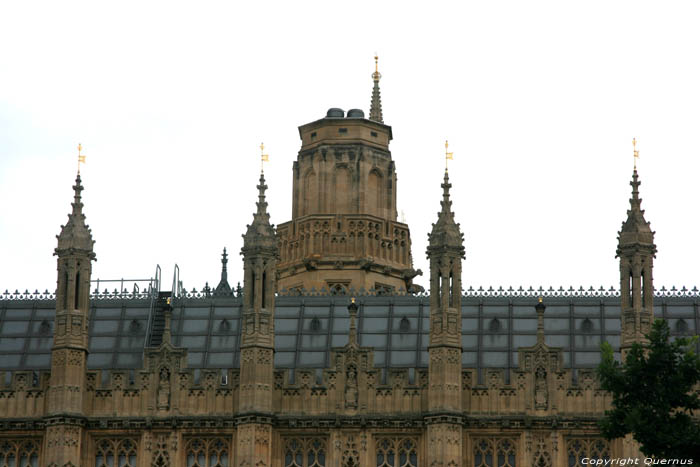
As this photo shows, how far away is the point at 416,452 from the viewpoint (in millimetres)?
64250

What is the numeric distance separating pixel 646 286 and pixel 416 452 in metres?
8.98

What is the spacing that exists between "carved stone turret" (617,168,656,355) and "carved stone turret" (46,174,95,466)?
17103mm

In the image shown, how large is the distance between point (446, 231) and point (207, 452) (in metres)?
10.4

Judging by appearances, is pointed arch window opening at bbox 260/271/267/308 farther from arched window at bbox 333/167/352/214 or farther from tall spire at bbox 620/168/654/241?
arched window at bbox 333/167/352/214

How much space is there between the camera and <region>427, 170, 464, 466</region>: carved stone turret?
63438 millimetres

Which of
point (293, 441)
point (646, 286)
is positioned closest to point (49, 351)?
point (293, 441)

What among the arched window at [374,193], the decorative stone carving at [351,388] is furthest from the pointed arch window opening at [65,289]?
the arched window at [374,193]

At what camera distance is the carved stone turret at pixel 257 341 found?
63.7 m

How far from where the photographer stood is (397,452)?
6431 cm

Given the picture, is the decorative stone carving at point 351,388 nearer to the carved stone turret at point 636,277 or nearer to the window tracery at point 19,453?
the carved stone turret at point 636,277

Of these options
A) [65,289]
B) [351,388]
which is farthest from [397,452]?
[65,289]

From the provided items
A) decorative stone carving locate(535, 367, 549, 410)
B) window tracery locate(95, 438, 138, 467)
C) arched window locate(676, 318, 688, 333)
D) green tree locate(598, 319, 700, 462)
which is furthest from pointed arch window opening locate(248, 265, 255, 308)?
arched window locate(676, 318, 688, 333)

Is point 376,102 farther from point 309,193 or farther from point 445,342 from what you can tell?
point 445,342

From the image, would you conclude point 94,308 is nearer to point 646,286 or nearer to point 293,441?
point 293,441
